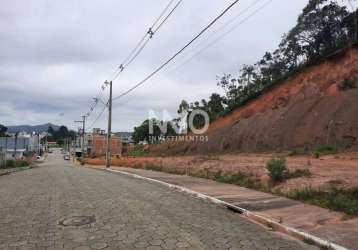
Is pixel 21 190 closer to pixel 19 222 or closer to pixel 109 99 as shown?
pixel 19 222

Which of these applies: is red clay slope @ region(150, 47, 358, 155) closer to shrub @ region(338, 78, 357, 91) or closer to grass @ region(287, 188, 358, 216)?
shrub @ region(338, 78, 357, 91)

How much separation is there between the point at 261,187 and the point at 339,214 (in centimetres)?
495

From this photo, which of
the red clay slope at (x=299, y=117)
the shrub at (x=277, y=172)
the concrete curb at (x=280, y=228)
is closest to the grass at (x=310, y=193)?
the shrub at (x=277, y=172)

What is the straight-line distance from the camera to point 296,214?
9891 mm

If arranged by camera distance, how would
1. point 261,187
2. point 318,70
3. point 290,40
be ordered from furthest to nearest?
point 290,40
point 318,70
point 261,187

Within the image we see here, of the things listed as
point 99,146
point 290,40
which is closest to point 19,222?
point 290,40

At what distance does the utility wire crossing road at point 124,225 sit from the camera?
7.29 metres

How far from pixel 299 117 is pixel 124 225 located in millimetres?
24671

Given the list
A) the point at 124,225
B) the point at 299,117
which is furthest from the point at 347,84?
the point at 124,225

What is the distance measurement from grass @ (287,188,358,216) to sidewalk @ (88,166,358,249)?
26 centimetres

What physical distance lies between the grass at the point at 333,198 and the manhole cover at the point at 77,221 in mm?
5870

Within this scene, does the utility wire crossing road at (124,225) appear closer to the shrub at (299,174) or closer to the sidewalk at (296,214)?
the sidewalk at (296,214)

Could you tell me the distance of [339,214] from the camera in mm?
9469

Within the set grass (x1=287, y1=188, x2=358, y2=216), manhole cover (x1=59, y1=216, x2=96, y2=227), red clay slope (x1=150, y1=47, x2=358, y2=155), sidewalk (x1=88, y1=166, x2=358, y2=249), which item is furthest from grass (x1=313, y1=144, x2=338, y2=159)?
manhole cover (x1=59, y1=216, x2=96, y2=227)
